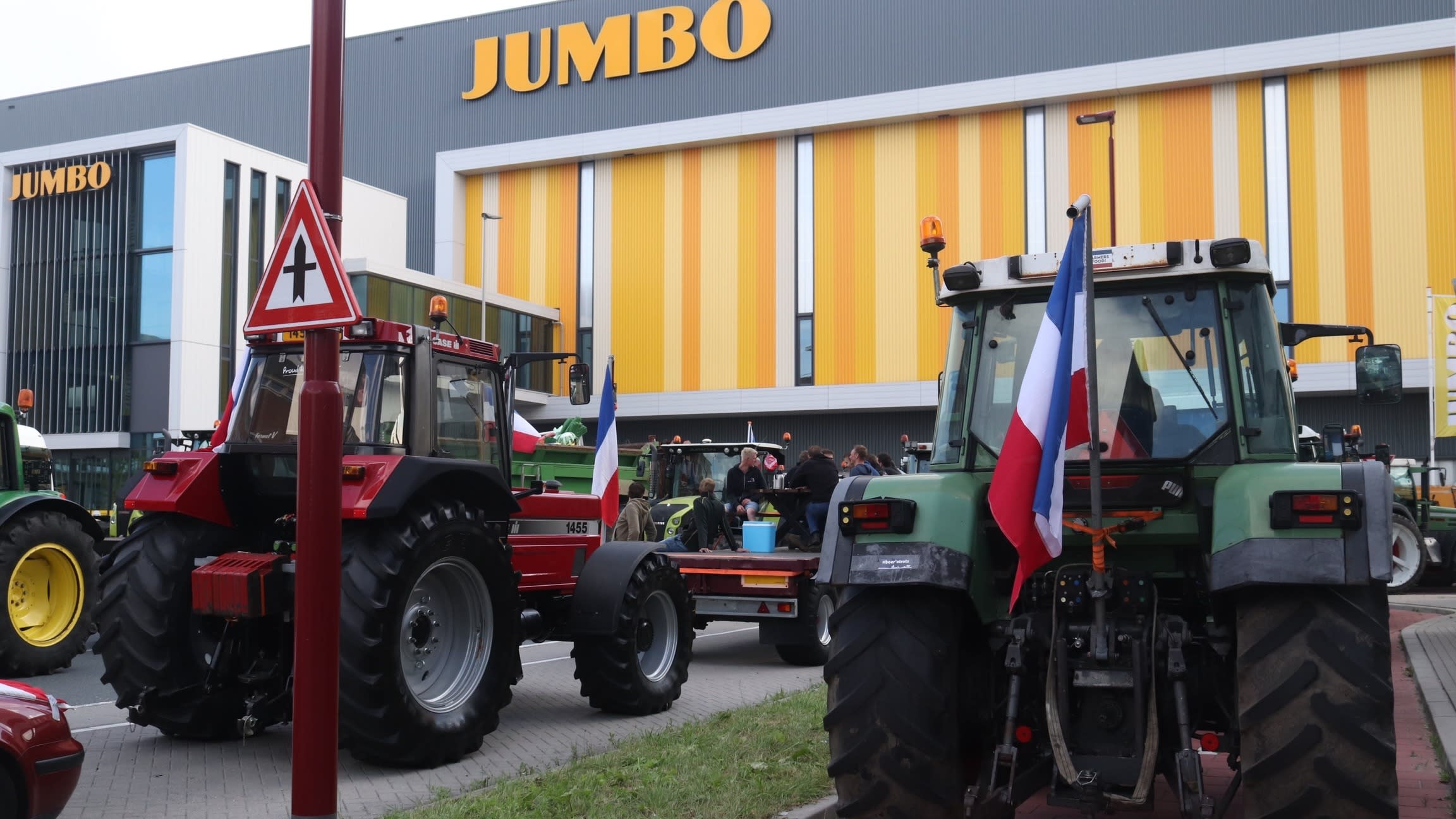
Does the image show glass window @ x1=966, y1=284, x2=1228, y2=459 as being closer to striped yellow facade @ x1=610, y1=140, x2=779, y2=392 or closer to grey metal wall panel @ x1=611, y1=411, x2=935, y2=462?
grey metal wall panel @ x1=611, y1=411, x2=935, y2=462

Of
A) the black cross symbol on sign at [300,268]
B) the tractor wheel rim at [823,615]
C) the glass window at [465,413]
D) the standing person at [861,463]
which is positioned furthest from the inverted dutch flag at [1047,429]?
the standing person at [861,463]

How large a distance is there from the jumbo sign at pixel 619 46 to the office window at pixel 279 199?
23.7ft

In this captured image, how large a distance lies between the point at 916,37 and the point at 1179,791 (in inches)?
1343

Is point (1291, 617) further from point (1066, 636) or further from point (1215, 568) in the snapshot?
point (1066, 636)

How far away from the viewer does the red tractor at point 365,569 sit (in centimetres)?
737

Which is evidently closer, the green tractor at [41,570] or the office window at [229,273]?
the green tractor at [41,570]

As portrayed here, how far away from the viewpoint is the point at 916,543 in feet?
16.5

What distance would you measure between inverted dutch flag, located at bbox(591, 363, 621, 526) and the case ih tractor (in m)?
7.34

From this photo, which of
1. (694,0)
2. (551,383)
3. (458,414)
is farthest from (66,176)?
(458,414)

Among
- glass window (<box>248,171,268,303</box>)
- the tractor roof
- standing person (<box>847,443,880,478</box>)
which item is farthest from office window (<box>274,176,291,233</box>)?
the tractor roof

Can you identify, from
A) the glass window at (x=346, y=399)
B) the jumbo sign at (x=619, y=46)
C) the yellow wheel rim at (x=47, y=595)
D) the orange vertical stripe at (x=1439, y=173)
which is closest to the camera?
the glass window at (x=346, y=399)

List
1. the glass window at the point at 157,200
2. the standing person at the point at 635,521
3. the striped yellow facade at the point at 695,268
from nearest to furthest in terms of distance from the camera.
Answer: the standing person at the point at 635,521 → the glass window at the point at 157,200 → the striped yellow facade at the point at 695,268

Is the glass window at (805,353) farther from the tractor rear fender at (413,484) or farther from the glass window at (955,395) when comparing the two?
the glass window at (955,395)

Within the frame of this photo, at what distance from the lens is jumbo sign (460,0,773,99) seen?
38.4 metres
